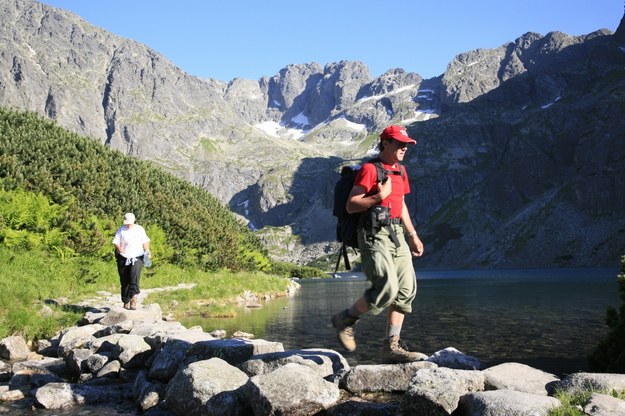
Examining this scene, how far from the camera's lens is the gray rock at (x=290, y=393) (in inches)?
294

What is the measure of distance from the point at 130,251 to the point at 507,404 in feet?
48.5

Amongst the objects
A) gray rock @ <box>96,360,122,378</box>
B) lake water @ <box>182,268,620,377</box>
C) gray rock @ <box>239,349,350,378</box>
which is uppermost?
gray rock @ <box>239,349,350,378</box>

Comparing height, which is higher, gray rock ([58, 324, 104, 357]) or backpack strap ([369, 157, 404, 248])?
backpack strap ([369, 157, 404, 248])

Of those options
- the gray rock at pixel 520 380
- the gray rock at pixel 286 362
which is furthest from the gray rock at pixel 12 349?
the gray rock at pixel 520 380

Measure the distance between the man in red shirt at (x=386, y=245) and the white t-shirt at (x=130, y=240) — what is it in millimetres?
11217

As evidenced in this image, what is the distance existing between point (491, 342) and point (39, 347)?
48.0ft

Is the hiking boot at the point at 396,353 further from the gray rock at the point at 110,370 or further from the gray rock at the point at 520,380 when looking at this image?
the gray rock at the point at 110,370

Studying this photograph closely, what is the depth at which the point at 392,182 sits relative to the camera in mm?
8727

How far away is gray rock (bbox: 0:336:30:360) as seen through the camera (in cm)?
1359

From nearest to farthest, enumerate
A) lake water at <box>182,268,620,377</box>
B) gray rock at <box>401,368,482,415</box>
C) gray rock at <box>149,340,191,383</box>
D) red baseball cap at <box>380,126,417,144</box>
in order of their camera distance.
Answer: gray rock at <box>401,368,482,415</box>
red baseball cap at <box>380,126,417,144</box>
gray rock at <box>149,340,191,383</box>
lake water at <box>182,268,620,377</box>

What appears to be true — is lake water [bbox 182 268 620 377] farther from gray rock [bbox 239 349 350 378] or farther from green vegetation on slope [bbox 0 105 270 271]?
green vegetation on slope [bbox 0 105 270 271]

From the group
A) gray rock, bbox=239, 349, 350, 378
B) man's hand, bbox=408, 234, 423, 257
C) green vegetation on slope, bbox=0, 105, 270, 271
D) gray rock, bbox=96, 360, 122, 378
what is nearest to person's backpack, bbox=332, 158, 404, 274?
man's hand, bbox=408, 234, 423, 257

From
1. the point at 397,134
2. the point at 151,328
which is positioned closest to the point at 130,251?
the point at 151,328

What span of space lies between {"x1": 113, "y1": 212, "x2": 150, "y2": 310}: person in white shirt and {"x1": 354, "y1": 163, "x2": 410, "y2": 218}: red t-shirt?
11.7 meters
